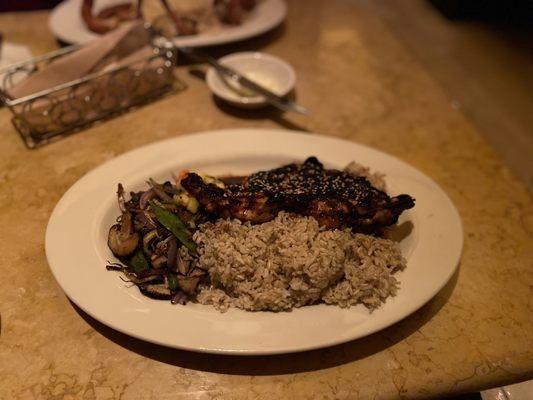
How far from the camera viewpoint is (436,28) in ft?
11.4

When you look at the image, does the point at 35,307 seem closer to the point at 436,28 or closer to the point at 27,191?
the point at 27,191

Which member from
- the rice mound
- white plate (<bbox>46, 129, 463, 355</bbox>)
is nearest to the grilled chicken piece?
the rice mound

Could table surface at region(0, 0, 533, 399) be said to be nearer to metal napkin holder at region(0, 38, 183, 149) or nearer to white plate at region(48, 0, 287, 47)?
metal napkin holder at region(0, 38, 183, 149)

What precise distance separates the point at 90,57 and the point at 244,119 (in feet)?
2.77

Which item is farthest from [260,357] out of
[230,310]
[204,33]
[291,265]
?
[204,33]

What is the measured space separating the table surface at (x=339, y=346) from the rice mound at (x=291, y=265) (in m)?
0.18

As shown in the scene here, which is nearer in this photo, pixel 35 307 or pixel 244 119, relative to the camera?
pixel 35 307

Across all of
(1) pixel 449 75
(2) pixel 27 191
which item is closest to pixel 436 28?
(1) pixel 449 75

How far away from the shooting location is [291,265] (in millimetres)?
1423

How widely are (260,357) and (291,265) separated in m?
0.30

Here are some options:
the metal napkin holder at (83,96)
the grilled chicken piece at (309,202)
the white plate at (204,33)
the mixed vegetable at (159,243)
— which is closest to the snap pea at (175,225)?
the mixed vegetable at (159,243)

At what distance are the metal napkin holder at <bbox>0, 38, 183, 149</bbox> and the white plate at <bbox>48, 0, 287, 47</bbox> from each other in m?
0.32

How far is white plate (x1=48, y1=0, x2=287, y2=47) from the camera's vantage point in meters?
2.75

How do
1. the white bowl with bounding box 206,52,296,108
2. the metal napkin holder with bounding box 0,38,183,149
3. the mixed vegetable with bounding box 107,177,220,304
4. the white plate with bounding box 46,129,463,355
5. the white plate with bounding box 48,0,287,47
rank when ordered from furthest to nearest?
the white plate with bounding box 48,0,287,47 < the white bowl with bounding box 206,52,296,108 < the metal napkin holder with bounding box 0,38,183,149 < the mixed vegetable with bounding box 107,177,220,304 < the white plate with bounding box 46,129,463,355
